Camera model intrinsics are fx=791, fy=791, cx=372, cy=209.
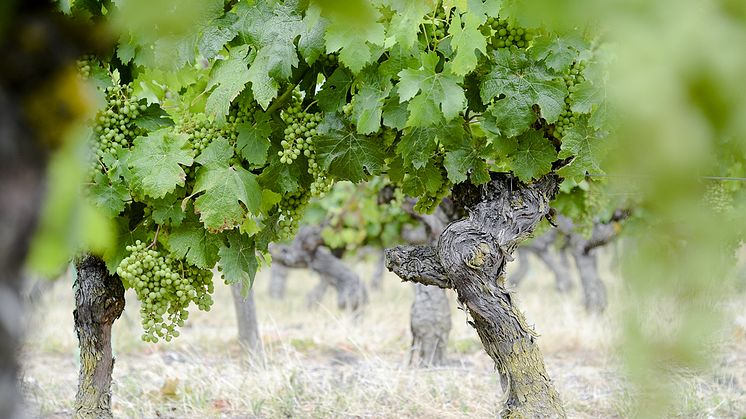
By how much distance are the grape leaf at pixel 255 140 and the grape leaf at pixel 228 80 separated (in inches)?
4.5

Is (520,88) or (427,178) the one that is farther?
(427,178)

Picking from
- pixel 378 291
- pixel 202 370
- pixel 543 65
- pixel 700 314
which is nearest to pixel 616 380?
pixel 202 370

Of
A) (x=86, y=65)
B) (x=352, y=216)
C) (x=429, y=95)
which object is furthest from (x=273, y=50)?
(x=352, y=216)

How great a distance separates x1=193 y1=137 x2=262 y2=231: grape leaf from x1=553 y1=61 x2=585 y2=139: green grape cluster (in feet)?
3.97

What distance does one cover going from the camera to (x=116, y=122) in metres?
3.38

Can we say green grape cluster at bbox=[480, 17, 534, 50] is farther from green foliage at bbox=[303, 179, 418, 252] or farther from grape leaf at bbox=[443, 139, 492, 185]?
green foliage at bbox=[303, 179, 418, 252]

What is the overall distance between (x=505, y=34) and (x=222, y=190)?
4.09ft

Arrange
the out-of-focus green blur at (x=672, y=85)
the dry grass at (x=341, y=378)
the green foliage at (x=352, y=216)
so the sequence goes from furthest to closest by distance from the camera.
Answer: the green foliage at (x=352, y=216), the dry grass at (x=341, y=378), the out-of-focus green blur at (x=672, y=85)

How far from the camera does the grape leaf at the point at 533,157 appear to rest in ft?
10.2

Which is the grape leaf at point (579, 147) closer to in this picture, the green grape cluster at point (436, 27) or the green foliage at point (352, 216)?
the green grape cluster at point (436, 27)

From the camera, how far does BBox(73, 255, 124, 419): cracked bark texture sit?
369 cm

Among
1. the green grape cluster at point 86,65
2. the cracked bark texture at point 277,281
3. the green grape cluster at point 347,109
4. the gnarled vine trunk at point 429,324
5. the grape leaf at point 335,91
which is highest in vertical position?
the cracked bark texture at point 277,281

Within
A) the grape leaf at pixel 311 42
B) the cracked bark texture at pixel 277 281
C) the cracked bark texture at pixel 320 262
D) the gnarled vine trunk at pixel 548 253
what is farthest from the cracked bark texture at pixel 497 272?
the cracked bark texture at pixel 277 281

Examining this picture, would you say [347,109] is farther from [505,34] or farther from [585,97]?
[585,97]
